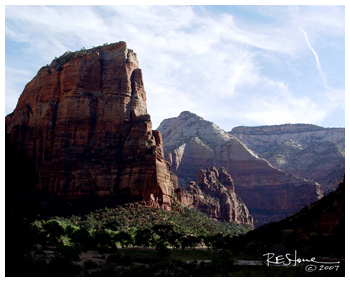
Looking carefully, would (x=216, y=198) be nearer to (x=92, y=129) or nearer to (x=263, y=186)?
(x=263, y=186)

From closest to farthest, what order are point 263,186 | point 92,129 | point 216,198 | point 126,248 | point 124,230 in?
point 126,248, point 124,230, point 92,129, point 216,198, point 263,186

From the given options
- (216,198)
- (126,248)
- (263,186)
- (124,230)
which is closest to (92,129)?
(124,230)

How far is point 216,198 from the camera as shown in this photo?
141125mm

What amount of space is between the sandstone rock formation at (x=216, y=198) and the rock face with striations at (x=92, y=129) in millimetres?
36967

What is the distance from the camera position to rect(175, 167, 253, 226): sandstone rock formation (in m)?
132

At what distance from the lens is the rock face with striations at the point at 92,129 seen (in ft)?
287

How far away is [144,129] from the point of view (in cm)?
9456

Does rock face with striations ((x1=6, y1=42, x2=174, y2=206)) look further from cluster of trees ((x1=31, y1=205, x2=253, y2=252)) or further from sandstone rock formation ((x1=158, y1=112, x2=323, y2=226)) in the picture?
sandstone rock formation ((x1=158, y1=112, x2=323, y2=226))

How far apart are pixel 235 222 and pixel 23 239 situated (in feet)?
368

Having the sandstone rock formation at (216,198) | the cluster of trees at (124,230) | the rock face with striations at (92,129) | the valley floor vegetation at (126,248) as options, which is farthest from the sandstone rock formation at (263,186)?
the cluster of trees at (124,230)

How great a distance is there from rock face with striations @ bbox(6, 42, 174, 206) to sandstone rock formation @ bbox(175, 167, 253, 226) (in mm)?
36967

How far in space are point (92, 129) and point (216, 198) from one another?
63081 mm

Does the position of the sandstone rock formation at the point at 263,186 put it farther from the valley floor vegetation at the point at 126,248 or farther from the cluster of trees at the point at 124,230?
the cluster of trees at the point at 124,230
